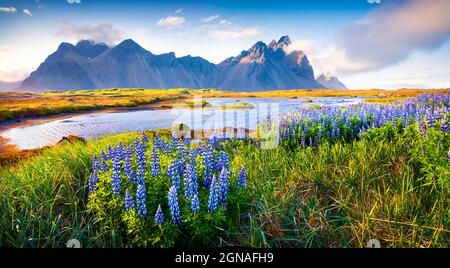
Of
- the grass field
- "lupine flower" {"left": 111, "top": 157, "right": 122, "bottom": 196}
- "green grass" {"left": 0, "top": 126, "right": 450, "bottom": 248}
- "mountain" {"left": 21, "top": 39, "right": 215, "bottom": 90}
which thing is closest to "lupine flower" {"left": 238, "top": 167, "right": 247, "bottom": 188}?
"green grass" {"left": 0, "top": 126, "right": 450, "bottom": 248}

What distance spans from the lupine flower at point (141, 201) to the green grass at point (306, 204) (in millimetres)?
490

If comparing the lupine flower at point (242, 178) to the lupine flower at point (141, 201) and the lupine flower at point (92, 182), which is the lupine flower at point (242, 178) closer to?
the lupine flower at point (141, 201)

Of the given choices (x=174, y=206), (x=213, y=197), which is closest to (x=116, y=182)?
(x=174, y=206)

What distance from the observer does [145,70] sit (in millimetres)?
6105

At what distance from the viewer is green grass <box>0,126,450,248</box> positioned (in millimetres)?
3100

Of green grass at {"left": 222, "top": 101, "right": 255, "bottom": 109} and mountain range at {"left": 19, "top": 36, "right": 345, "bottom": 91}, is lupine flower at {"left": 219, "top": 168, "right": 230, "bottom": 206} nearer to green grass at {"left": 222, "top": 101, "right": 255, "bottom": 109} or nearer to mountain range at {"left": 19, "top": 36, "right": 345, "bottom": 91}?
mountain range at {"left": 19, "top": 36, "right": 345, "bottom": 91}

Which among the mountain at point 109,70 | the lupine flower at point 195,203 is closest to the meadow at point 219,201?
the lupine flower at point 195,203

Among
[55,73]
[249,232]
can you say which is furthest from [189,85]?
[249,232]

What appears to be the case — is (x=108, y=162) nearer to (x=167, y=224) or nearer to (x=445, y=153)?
(x=167, y=224)

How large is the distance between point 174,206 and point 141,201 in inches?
13.7

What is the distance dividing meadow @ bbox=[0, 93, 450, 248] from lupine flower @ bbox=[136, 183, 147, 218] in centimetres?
1

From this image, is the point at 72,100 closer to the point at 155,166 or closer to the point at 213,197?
the point at 155,166
